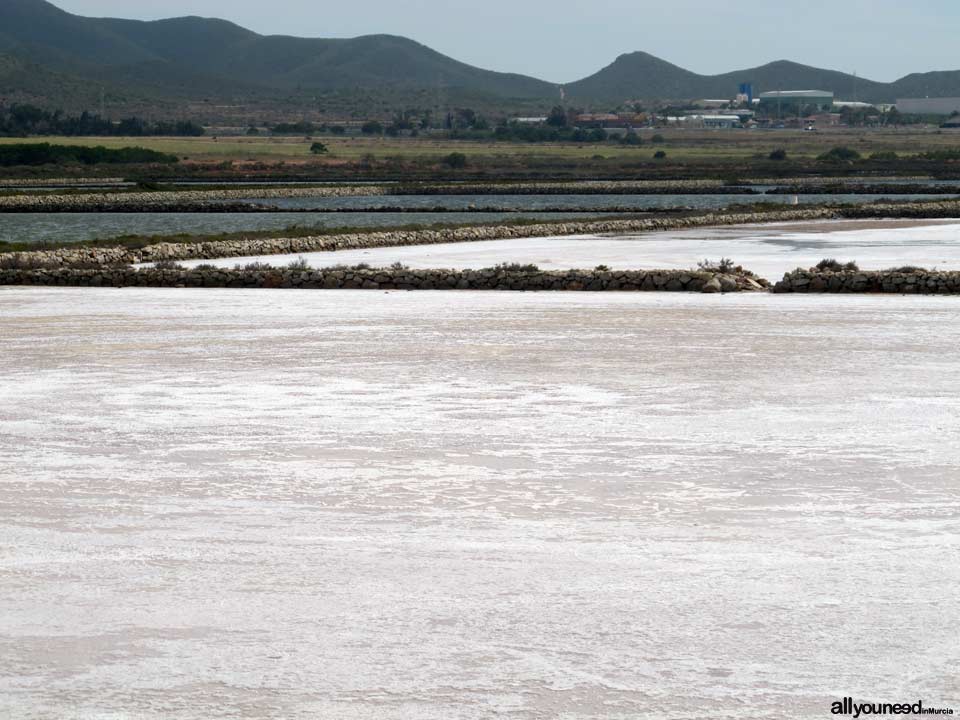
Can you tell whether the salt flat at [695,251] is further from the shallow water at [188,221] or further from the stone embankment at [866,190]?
the stone embankment at [866,190]

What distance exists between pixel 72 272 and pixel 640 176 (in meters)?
78.8

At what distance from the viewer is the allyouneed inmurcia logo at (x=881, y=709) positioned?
4844 millimetres

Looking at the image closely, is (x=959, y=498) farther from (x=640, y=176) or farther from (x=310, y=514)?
(x=640, y=176)

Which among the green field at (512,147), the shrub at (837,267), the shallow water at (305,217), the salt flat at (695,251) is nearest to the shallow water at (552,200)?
the shallow water at (305,217)

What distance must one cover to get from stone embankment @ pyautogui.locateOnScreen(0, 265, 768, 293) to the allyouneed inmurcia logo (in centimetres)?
1604

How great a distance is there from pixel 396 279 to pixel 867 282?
669cm

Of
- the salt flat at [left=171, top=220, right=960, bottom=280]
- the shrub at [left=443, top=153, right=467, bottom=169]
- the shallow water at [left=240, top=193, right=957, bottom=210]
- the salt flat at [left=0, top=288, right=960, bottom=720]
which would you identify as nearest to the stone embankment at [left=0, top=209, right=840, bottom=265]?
the salt flat at [left=171, top=220, right=960, bottom=280]

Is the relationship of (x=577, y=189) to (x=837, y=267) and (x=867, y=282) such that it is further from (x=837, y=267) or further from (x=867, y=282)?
(x=867, y=282)

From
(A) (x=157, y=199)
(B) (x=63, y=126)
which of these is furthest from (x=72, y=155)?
(B) (x=63, y=126)

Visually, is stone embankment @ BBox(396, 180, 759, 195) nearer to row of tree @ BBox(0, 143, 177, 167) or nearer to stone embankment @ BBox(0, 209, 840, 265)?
row of tree @ BBox(0, 143, 177, 167)

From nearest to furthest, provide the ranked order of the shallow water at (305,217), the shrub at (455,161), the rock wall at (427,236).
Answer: the rock wall at (427,236) → the shallow water at (305,217) → the shrub at (455,161)

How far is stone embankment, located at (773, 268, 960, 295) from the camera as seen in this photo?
2061 centimetres

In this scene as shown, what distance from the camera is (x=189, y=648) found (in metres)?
5.54

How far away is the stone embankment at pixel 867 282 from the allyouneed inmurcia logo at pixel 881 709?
16373 millimetres
